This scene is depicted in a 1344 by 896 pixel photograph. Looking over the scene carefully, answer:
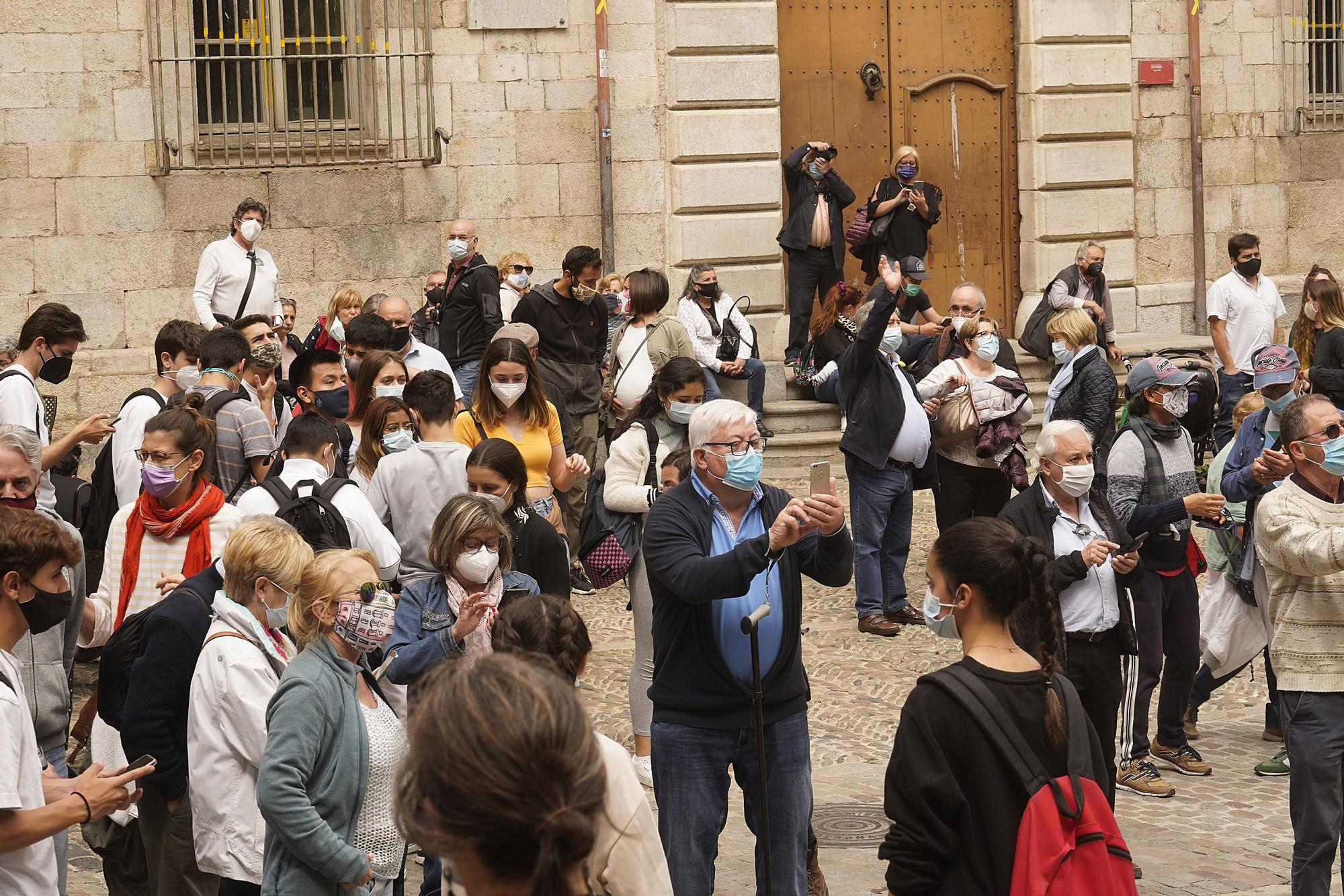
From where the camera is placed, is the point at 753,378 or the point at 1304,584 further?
the point at 753,378

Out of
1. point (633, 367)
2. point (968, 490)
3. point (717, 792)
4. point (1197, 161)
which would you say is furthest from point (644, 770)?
point (1197, 161)

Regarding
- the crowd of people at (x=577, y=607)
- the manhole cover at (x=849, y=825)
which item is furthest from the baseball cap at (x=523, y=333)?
the manhole cover at (x=849, y=825)

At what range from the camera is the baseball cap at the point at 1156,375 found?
7.45 meters

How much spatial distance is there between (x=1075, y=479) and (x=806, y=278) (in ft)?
26.9

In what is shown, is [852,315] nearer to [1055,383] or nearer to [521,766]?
[1055,383]

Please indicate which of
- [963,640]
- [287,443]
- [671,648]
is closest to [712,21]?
[287,443]

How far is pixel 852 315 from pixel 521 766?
10.4 metres

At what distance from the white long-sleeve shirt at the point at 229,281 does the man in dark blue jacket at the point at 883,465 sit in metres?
4.29

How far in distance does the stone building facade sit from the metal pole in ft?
0.33

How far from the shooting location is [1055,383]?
10.1 metres

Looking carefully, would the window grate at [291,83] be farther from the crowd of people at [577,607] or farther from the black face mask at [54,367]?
Result: the black face mask at [54,367]

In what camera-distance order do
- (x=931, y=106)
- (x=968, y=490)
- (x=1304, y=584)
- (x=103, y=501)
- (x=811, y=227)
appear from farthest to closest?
(x=931, y=106) → (x=811, y=227) → (x=968, y=490) → (x=103, y=501) → (x=1304, y=584)

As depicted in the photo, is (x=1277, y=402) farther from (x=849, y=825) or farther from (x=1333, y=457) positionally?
(x=849, y=825)

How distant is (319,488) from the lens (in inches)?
258
